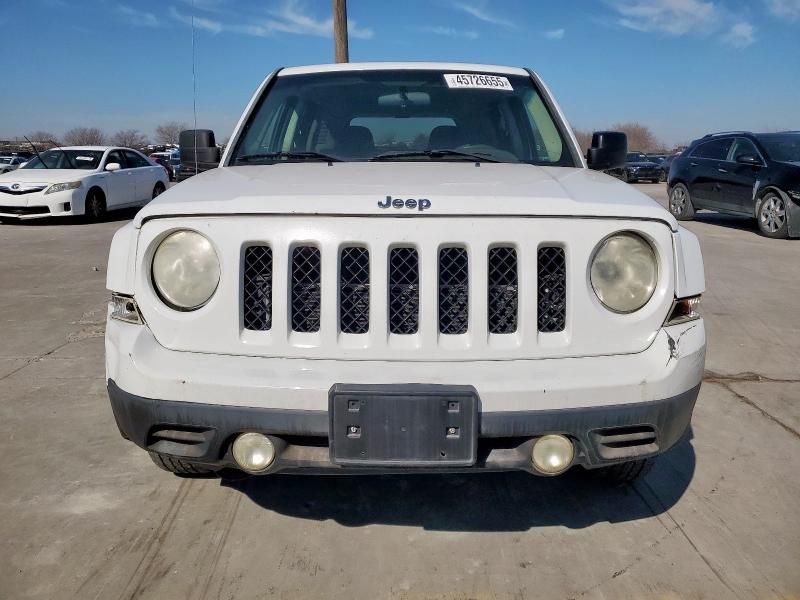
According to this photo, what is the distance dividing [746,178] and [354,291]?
1092 centimetres

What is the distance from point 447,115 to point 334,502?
194 cm

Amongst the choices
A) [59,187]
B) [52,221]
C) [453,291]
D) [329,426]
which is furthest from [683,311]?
[52,221]

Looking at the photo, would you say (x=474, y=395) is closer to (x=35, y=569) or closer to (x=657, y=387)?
(x=657, y=387)

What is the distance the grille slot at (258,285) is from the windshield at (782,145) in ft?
35.7

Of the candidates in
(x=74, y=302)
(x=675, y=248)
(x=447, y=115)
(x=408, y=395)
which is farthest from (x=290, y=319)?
(x=74, y=302)

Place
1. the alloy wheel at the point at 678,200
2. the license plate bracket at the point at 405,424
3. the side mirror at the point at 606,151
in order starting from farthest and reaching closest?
the alloy wheel at the point at 678,200
the side mirror at the point at 606,151
the license plate bracket at the point at 405,424

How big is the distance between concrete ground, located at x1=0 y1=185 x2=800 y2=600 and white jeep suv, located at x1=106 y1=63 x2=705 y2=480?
0.45 meters

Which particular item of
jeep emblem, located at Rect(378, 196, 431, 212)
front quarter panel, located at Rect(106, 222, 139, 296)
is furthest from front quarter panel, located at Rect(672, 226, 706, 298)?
front quarter panel, located at Rect(106, 222, 139, 296)

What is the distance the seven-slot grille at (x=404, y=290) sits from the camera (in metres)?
2.16

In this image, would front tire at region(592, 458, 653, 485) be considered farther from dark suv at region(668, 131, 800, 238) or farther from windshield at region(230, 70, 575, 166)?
dark suv at region(668, 131, 800, 238)

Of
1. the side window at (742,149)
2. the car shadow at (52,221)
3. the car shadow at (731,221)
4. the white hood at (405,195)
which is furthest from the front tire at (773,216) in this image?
the car shadow at (52,221)

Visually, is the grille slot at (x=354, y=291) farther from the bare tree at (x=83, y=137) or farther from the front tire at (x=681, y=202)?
the bare tree at (x=83, y=137)

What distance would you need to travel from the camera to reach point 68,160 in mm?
13875

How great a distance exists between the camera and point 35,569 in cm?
239
